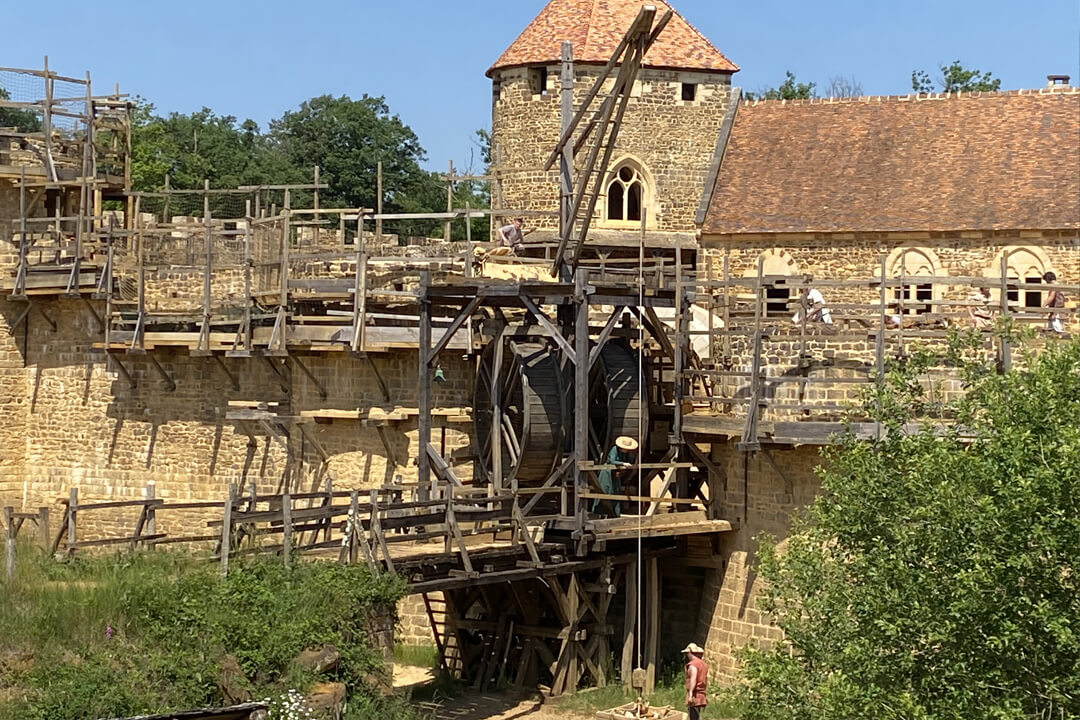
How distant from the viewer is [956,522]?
1467cm

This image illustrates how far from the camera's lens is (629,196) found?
101 feet

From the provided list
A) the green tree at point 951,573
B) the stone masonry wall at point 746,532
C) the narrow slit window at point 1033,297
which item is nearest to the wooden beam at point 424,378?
the stone masonry wall at point 746,532

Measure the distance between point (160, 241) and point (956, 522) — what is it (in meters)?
18.8

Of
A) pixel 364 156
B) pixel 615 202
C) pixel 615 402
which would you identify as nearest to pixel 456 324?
pixel 615 402

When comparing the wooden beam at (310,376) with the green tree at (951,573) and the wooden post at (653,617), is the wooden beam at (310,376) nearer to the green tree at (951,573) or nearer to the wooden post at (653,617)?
the wooden post at (653,617)

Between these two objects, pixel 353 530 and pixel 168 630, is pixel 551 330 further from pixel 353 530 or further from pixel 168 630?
pixel 168 630

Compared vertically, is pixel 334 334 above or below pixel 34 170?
below

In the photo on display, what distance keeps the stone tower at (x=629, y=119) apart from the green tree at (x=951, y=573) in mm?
13765

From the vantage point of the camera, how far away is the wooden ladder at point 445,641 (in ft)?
74.6

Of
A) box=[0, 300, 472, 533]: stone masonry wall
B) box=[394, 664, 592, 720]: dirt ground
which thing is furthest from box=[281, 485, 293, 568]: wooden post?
box=[0, 300, 472, 533]: stone masonry wall

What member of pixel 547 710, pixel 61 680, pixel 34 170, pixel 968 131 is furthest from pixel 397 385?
pixel 968 131

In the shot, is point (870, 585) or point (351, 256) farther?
point (351, 256)

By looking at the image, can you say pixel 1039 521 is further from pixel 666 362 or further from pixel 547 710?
pixel 666 362

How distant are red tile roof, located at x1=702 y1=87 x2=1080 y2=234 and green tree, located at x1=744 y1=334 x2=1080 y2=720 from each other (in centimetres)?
1211
